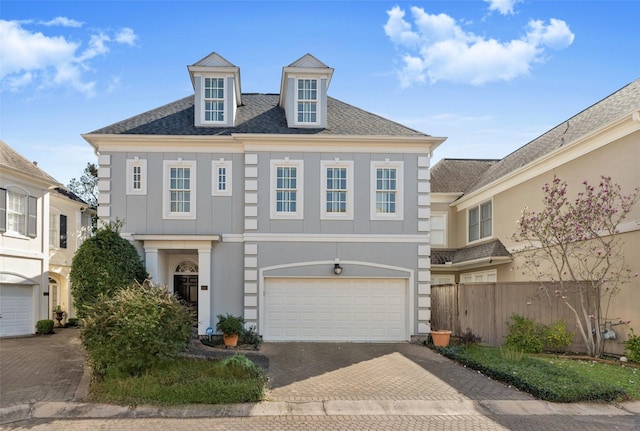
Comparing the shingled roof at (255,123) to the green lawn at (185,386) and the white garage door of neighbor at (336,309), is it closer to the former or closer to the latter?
the white garage door of neighbor at (336,309)

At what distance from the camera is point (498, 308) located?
15766 millimetres

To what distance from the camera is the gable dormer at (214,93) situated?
17.1 metres

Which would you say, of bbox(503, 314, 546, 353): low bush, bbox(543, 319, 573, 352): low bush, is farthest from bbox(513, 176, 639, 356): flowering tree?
bbox(503, 314, 546, 353): low bush

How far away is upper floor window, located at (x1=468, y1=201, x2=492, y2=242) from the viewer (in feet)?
70.6

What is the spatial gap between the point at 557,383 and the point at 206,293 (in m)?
9.97

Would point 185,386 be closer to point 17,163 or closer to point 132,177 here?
point 132,177

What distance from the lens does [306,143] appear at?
655 inches

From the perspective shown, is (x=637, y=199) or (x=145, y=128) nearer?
(x=637, y=199)

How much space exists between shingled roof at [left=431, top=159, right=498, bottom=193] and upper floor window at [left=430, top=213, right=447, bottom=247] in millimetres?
1220

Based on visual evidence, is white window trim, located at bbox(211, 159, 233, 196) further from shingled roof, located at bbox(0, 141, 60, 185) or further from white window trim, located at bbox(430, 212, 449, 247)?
white window trim, located at bbox(430, 212, 449, 247)

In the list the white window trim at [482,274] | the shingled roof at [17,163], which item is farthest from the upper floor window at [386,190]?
the shingled roof at [17,163]

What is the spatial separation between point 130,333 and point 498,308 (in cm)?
1038

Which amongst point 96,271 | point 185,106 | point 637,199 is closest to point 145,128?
point 185,106

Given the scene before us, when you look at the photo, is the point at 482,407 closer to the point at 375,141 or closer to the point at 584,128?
the point at 375,141
